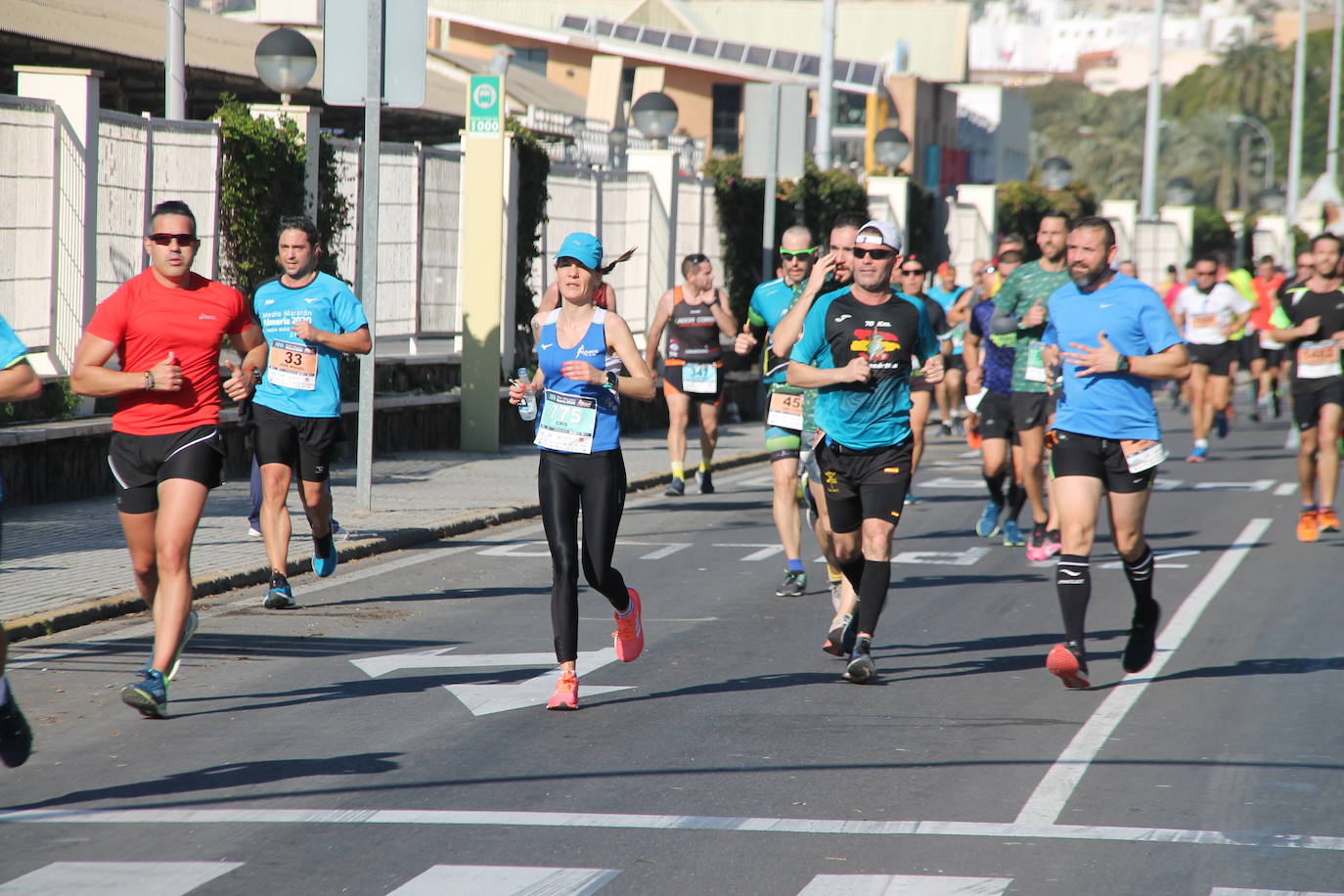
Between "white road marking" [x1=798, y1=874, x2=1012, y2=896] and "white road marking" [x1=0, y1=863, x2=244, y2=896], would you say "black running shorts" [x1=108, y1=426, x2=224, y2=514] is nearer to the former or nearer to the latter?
"white road marking" [x1=0, y1=863, x2=244, y2=896]

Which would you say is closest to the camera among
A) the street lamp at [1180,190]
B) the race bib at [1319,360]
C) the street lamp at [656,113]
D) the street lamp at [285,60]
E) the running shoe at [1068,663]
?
the running shoe at [1068,663]

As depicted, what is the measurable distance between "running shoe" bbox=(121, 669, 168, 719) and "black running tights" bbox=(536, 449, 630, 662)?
60.3 inches

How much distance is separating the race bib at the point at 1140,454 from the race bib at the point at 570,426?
2280 mm

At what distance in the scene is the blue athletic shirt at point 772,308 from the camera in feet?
36.1

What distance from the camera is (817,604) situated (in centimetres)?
1048

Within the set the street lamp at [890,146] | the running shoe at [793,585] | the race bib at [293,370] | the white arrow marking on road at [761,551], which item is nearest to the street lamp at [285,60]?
the white arrow marking on road at [761,551]

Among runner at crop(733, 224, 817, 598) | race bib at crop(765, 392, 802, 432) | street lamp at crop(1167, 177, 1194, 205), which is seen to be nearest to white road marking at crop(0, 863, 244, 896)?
runner at crop(733, 224, 817, 598)

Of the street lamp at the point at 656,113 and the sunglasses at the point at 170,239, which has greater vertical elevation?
the street lamp at the point at 656,113

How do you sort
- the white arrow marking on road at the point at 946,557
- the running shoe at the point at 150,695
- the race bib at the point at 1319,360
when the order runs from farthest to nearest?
the race bib at the point at 1319,360 < the white arrow marking on road at the point at 946,557 < the running shoe at the point at 150,695

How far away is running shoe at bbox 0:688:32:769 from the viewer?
20.0 feet

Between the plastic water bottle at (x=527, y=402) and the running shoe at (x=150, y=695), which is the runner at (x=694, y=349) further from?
the running shoe at (x=150, y=695)

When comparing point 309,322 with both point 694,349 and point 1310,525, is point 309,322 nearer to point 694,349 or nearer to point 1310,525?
point 694,349

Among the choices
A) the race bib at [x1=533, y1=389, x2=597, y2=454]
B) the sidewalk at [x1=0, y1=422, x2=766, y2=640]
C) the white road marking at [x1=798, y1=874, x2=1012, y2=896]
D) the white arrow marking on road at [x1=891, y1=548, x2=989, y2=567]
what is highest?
the race bib at [x1=533, y1=389, x2=597, y2=454]

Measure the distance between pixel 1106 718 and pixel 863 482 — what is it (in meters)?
1.46
